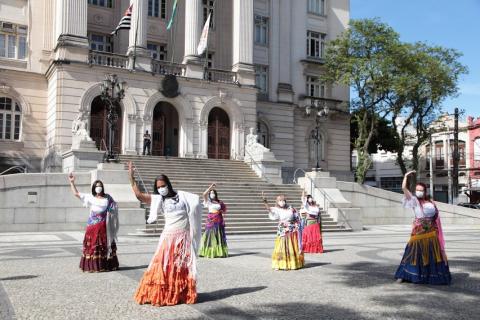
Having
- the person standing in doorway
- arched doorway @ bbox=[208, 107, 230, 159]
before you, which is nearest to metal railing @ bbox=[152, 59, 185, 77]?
arched doorway @ bbox=[208, 107, 230, 159]

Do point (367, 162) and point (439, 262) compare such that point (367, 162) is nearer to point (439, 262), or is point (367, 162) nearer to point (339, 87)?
point (339, 87)

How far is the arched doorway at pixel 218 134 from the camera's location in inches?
1323

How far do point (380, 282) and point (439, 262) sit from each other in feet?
3.71

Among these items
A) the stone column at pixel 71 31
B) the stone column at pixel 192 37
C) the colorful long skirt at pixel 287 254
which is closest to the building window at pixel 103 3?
the stone column at pixel 71 31

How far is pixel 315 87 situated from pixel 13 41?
21.4 meters

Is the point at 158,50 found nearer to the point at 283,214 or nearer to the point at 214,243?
the point at 214,243

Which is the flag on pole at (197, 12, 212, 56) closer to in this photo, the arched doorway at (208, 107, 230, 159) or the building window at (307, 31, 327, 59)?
the arched doorway at (208, 107, 230, 159)

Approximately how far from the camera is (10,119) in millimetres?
30344

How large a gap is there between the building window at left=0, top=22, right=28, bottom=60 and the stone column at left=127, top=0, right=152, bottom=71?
6087mm

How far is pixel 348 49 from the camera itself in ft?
121

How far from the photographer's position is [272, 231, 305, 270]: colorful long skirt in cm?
1159

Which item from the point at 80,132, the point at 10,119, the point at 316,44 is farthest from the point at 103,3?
the point at 316,44

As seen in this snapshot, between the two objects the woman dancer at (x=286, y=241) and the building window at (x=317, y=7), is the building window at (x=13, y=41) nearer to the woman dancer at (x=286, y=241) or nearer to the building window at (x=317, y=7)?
the building window at (x=317, y=7)

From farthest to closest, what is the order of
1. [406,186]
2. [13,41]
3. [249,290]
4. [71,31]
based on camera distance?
[13,41], [71,31], [406,186], [249,290]
